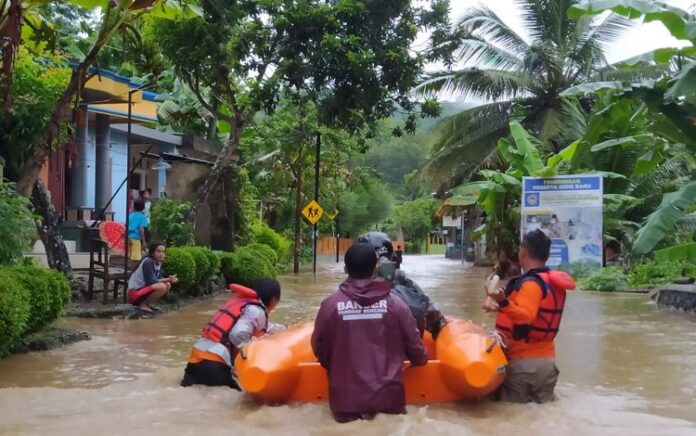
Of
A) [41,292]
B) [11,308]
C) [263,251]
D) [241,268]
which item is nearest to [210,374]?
[11,308]

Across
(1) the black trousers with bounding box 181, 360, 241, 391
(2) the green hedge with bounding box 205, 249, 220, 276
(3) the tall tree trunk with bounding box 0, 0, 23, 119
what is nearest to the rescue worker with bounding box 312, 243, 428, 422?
(1) the black trousers with bounding box 181, 360, 241, 391

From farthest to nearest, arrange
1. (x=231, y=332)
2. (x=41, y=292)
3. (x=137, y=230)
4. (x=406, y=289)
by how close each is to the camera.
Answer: (x=137, y=230)
(x=41, y=292)
(x=231, y=332)
(x=406, y=289)

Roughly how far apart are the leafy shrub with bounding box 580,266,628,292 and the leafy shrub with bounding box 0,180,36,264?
13.7m

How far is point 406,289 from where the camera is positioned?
20.1 feet

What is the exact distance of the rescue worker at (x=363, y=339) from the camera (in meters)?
5.01

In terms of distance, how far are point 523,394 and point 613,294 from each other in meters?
13.8

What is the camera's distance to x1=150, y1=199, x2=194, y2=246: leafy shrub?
17.3 metres

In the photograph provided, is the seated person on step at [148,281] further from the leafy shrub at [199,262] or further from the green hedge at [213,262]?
the green hedge at [213,262]

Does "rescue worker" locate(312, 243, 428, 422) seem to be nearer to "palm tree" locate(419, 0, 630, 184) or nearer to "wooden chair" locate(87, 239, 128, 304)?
"wooden chair" locate(87, 239, 128, 304)

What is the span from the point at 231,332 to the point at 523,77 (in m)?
22.9

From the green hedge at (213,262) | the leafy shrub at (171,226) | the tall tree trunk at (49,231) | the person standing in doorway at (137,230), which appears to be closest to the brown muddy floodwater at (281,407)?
the tall tree trunk at (49,231)

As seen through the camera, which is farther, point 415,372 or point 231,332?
point 231,332

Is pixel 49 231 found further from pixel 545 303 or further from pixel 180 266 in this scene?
pixel 545 303

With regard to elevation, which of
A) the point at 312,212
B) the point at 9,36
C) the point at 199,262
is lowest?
the point at 199,262
